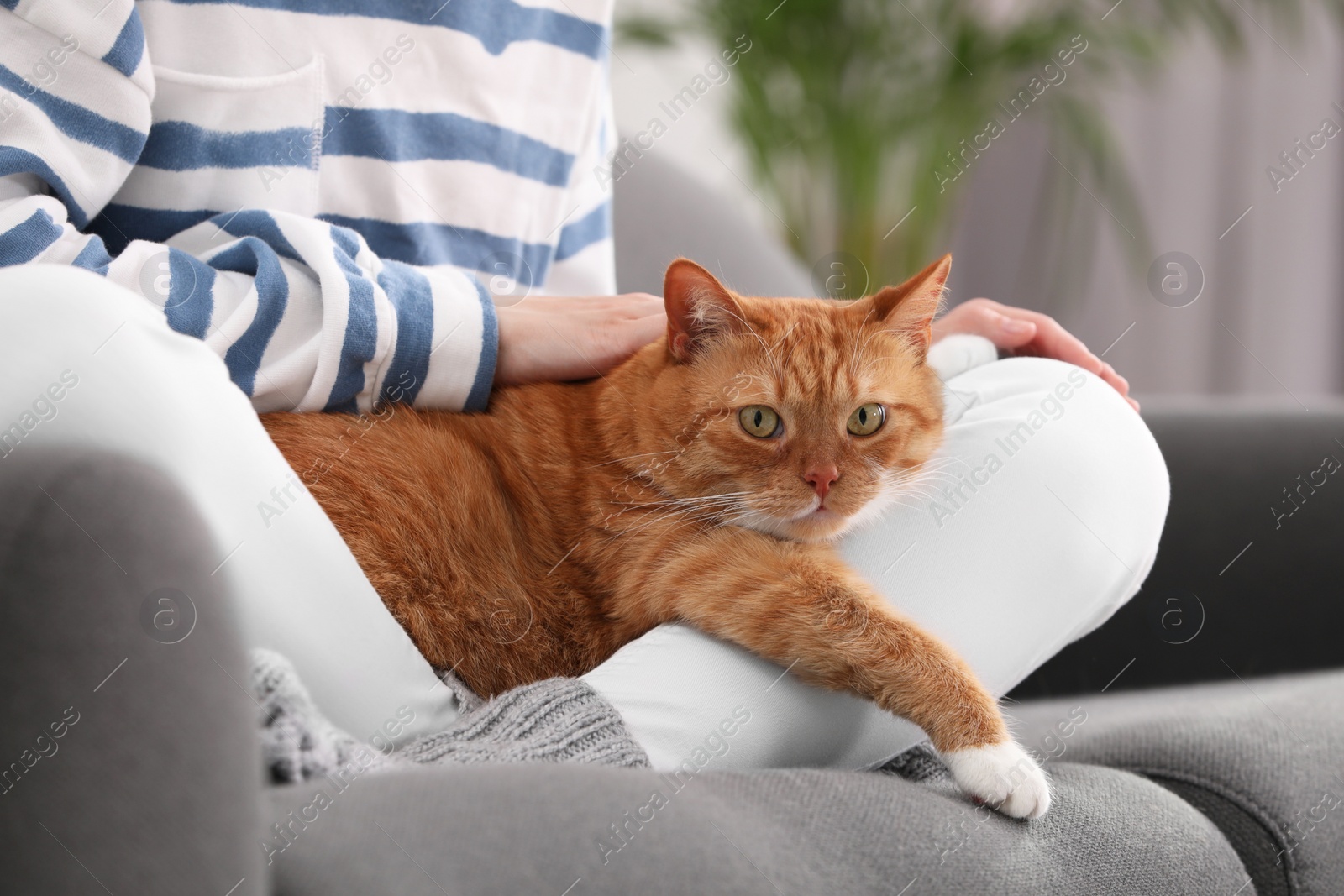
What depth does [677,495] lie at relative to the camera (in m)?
0.97

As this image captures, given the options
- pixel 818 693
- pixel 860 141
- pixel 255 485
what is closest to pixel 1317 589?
pixel 818 693

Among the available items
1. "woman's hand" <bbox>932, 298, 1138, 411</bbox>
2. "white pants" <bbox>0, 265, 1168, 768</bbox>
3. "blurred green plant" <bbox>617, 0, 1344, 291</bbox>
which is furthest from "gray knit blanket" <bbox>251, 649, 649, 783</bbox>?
"blurred green plant" <bbox>617, 0, 1344, 291</bbox>

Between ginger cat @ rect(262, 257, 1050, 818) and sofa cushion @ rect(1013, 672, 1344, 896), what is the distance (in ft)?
0.86

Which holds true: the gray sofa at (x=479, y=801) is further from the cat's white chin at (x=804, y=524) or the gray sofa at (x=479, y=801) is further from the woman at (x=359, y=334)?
→ the cat's white chin at (x=804, y=524)

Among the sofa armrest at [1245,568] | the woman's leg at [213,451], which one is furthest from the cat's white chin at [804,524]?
the sofa armrest at [1245,568]

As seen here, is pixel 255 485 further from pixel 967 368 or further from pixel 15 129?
pixel 967 368

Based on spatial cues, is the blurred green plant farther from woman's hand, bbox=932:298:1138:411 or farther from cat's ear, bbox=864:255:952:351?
cat's ear, bbox=864:255:952:351

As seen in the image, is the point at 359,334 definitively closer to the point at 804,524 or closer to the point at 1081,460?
the point at 804,524

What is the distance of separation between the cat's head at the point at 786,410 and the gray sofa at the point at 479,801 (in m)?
0.25

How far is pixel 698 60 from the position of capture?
107 inches

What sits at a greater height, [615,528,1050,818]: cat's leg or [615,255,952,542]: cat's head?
[615,255,952,542]: cat's head

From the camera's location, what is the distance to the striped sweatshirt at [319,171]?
32.6 inches

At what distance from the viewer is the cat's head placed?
3.03 ft

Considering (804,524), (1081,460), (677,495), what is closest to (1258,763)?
(1081,460)
